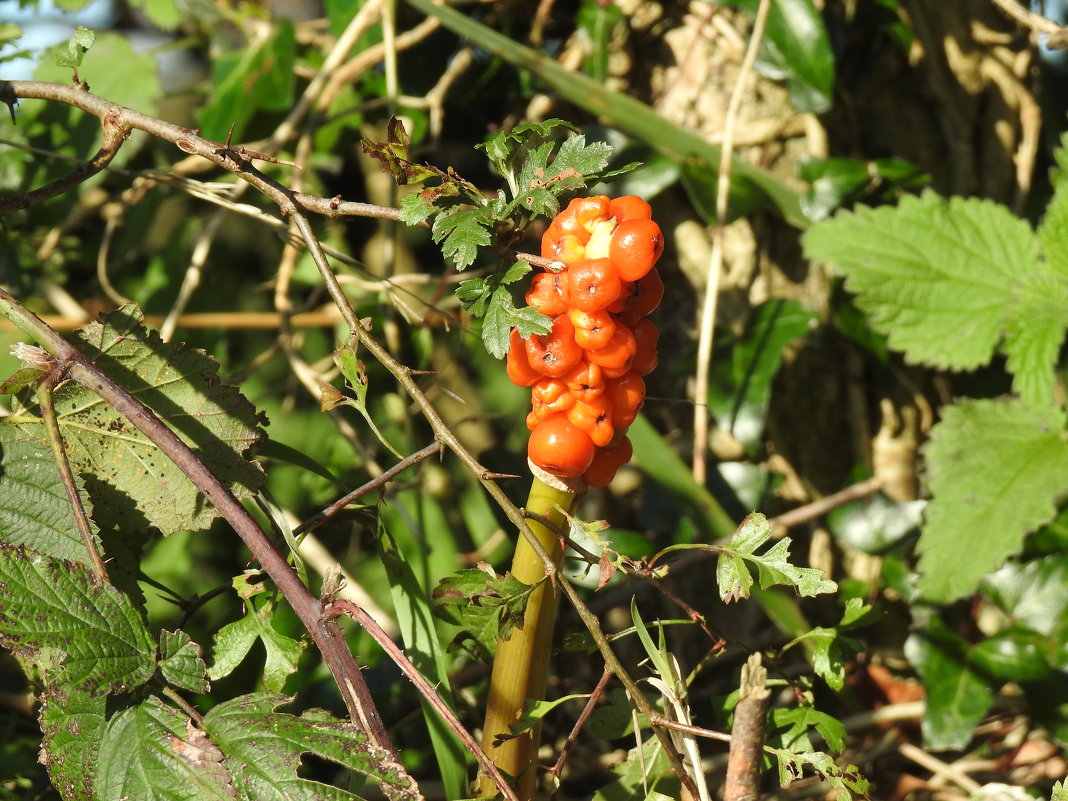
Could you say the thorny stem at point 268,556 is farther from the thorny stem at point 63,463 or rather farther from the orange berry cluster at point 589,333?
the orange berry cluster at point 589,333

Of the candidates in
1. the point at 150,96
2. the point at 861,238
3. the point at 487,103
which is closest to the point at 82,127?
the point at 150,96

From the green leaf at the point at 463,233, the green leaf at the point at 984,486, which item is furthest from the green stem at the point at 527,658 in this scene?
the green leaf at the point at 984,486

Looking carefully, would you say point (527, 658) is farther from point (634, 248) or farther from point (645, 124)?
point (645, 124)

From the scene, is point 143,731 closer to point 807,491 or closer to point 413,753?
point 413,753

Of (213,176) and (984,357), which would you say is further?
(213,176)

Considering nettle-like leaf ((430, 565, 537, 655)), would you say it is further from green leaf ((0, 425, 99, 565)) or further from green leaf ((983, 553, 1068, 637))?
green leaf ((983, 553, 1068, 637))

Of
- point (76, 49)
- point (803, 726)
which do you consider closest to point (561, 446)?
point (803, 726)
